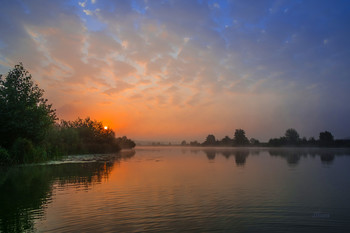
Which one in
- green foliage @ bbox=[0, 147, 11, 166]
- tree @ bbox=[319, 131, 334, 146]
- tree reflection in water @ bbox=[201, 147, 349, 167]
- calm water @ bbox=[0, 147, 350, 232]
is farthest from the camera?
tree @ bbox=[319, 131, 334, 146]

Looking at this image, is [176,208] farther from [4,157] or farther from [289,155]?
[289,155]

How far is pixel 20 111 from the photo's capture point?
45.5 meters

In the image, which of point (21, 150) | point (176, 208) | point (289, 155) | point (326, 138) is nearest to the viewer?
point (176, 208)

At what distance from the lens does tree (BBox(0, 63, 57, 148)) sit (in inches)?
1711

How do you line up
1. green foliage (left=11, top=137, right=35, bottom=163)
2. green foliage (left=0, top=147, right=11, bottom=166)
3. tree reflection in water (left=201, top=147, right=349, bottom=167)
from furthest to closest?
1. tree reflection in water (left=201, top=147, right=349, bottom=167)
2. green foliage (left=11, top=137, right=35, bottom=163)
3. green foliage (left=0, top=147, right=11, bottom=166)

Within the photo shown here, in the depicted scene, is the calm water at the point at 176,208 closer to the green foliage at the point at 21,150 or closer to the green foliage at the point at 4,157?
the green foliage at the point at 4,157

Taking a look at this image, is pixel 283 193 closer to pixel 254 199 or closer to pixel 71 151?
pixel 254 199

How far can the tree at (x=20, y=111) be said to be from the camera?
143 feet

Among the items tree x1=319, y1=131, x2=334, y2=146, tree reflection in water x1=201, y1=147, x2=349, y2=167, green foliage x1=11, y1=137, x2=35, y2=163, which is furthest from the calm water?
tree x1=319, y1=131, x2=334, y2=146

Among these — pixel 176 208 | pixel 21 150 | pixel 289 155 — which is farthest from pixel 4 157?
pixel 289 155

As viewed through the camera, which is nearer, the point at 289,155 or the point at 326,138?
the point at 289,155

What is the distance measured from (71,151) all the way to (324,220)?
8000 centimetres

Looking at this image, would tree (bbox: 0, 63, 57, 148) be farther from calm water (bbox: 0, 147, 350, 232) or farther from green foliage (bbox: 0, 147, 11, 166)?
calm water (bbox: 0, 147, 350, 232)

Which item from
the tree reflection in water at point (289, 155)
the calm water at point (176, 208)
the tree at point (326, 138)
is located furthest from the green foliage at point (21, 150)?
the tree at point (326, 138)
